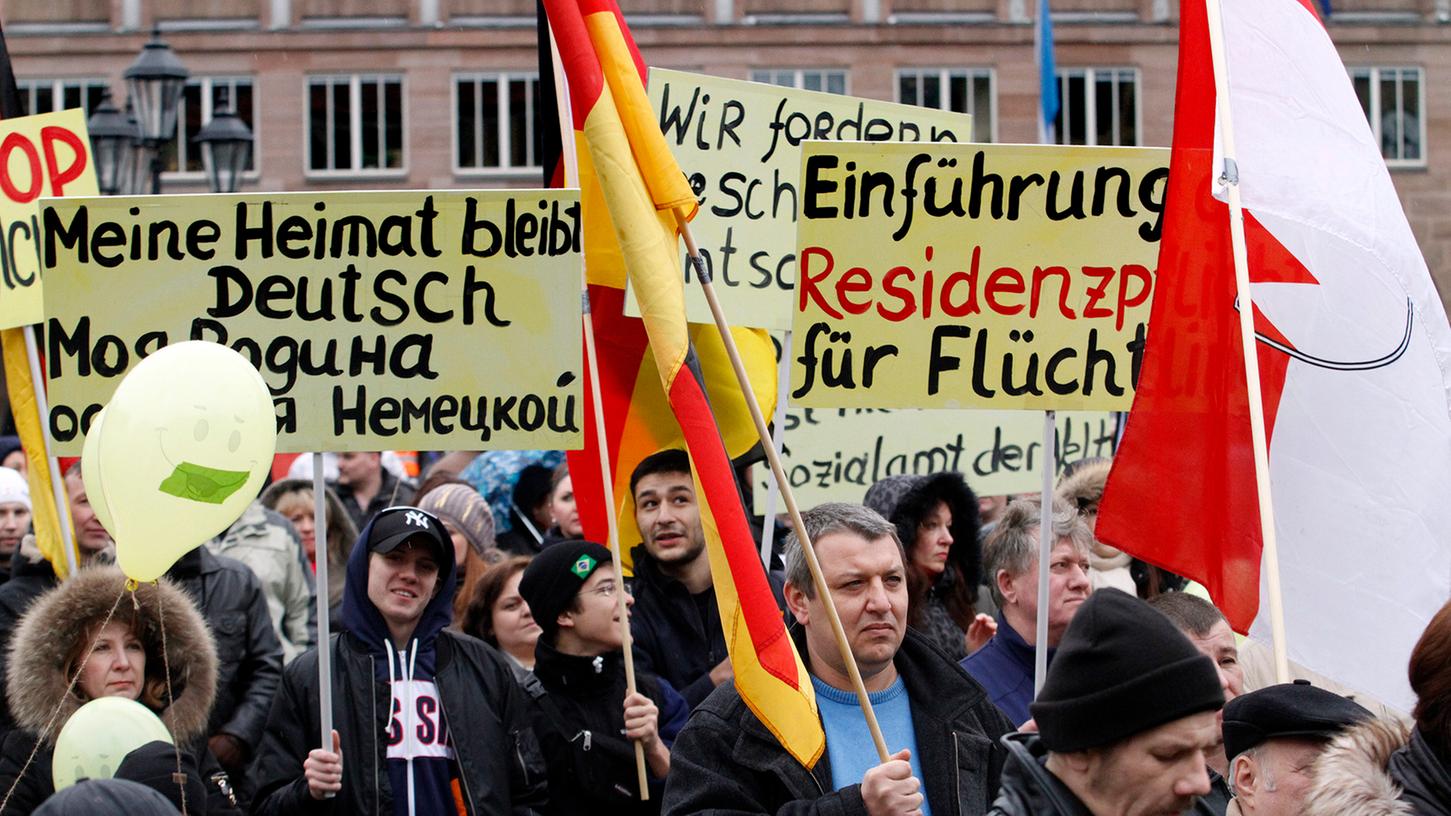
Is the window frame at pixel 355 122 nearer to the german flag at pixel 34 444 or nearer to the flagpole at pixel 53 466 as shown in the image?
the german flag at pixel 34 444

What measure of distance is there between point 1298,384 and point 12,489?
483cm

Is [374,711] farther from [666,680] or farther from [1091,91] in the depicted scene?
[1091,91]

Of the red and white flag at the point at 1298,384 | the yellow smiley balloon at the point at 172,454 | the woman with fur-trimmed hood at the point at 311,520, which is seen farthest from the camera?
the woman with fur-trimmed hood at the point at 311,520

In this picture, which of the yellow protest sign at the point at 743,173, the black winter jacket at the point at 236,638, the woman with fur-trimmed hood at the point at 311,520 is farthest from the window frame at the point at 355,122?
the yellow protest sign at the point at 743,173

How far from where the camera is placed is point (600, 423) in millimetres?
6277

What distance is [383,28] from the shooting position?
1278 inches

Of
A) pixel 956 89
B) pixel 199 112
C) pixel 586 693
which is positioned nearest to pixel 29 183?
pixel 586 693

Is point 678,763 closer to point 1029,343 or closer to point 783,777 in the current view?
point 783,777

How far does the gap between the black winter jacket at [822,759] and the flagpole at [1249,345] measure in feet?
2.15

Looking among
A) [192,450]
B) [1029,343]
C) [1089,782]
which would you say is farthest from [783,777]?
[1029,343]

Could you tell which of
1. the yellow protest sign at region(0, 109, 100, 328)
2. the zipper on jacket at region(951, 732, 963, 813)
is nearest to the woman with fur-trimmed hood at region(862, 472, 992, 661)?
the zipper on jacket at region(951, 732, 963, 813)

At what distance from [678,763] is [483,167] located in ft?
96.7

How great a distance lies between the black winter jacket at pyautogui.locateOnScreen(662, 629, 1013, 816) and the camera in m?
4.28

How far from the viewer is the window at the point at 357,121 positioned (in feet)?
107
